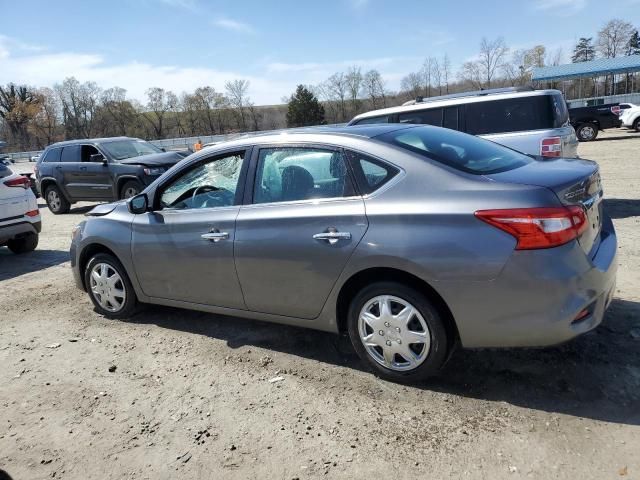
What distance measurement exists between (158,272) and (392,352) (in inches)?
89.2

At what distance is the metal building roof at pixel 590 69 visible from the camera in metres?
41.0

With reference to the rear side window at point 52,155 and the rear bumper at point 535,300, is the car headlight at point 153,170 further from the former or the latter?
the rear bumper at point 535,300

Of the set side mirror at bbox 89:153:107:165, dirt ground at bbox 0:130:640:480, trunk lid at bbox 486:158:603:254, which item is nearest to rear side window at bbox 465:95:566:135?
dirt ground at bbox 0:130:640:480

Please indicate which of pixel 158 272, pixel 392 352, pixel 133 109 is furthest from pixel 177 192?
pixel 133 109

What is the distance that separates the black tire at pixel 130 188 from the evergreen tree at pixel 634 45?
8458 centimetres

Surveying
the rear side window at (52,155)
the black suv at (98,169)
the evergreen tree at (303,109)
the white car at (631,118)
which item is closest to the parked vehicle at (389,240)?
the black suv at (98,169)

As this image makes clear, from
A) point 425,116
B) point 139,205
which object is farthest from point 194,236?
point 425,116

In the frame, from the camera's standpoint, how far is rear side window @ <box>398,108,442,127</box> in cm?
816

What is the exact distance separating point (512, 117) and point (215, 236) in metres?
5.68

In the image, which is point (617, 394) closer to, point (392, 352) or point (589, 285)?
point (589, 285)

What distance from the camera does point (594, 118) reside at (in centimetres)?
2227

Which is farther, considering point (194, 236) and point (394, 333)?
point (194, 236)

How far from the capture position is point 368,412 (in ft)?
10.2

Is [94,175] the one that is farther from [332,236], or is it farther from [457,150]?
[457,150]
